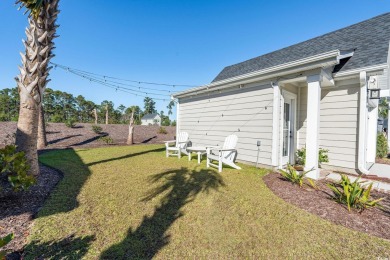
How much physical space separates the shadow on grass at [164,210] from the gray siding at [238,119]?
5.66 feet

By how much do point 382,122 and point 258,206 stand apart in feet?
58.8

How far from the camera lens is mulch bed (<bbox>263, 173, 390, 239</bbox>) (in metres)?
2.55

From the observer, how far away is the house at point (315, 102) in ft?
15.3

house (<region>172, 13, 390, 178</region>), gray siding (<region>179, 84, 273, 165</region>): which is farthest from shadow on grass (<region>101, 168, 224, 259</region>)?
house (<region>172, 13, 390, 178</region>)

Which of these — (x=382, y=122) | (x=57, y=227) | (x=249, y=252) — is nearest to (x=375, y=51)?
(x=249, y=252)

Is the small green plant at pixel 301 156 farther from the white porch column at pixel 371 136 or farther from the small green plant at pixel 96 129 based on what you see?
the small green plant at pixel 96 129

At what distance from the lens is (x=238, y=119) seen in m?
6.62

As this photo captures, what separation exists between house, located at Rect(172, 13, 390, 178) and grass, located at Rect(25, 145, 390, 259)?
84.4 inches

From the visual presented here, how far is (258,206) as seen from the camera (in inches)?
124

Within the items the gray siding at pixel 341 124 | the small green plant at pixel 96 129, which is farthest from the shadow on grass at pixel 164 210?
the small green plant at pixel 96 129

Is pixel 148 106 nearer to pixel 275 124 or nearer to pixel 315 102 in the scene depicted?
pixel 275 124

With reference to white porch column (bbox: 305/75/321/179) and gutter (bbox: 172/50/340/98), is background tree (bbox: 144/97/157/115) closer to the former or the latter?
gutter (bbox: 172/50/340/98)

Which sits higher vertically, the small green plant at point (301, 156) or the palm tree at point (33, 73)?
the palm tree at point (33, 73)

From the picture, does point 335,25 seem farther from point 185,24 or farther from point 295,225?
point 295,225
